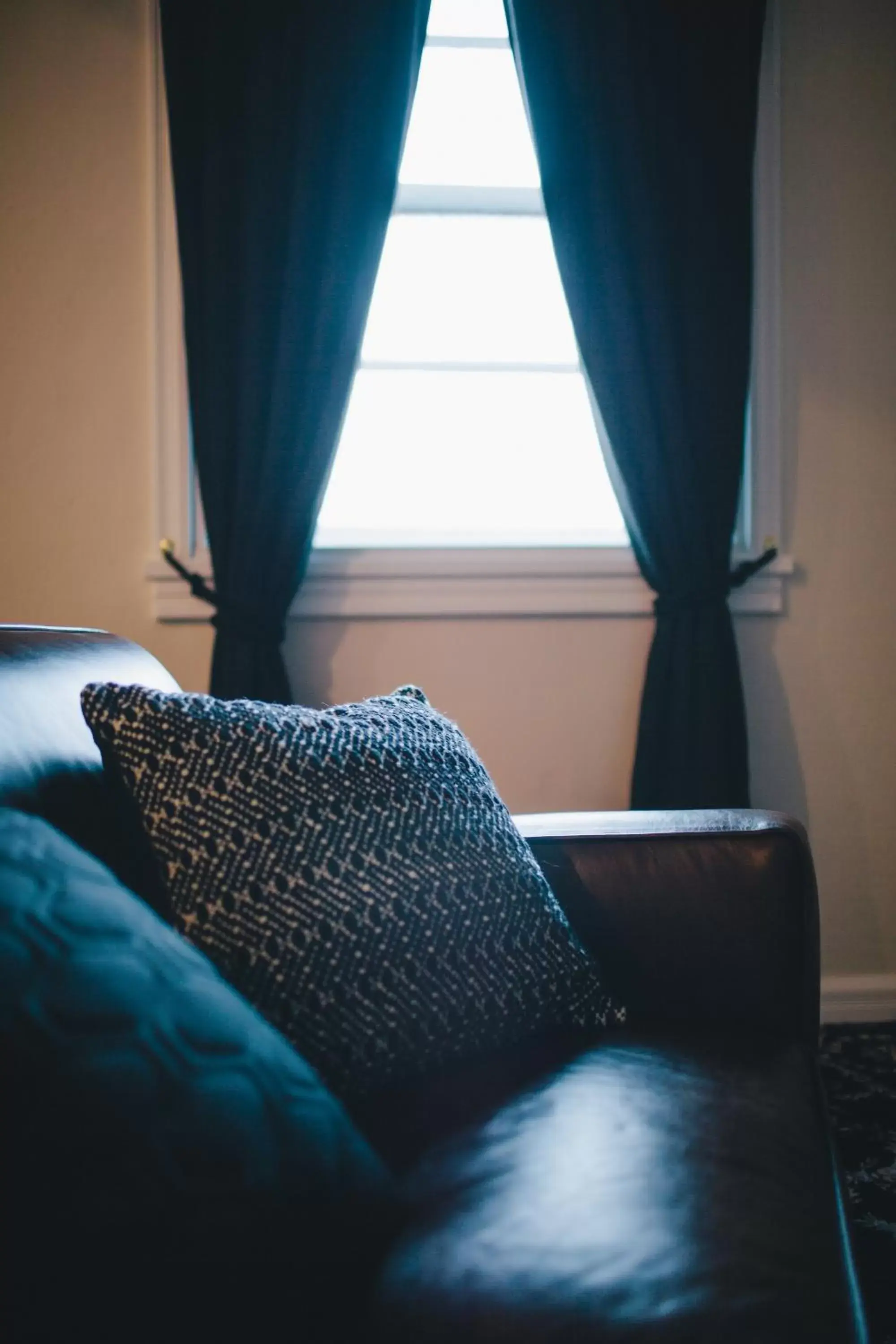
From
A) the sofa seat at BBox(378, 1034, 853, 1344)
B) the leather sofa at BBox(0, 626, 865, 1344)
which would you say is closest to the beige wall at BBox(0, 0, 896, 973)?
the leather sofa at BBox(0, 626, 865, 1344)

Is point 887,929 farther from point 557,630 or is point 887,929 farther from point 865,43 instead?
point 865,43

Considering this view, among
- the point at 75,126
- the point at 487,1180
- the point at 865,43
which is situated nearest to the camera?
the point at 487,1180

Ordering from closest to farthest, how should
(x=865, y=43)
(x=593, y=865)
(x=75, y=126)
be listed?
(x=593, y=865) < (x=75, y=126) < (x=865, y=43)

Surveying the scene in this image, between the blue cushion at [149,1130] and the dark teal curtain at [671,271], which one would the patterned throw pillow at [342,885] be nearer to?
the blue cushion at [149,1130]

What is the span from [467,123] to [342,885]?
1979 millimetres

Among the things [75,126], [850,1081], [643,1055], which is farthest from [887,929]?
[75,126]

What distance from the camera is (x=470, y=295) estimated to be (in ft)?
7.06

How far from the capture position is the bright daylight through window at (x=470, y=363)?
211 centimetres

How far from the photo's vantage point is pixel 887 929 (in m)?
2.14

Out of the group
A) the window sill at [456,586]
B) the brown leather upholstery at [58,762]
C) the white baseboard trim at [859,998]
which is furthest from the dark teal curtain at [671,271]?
the brown leather upholstery at [58,762]

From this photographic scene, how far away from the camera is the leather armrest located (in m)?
1.02

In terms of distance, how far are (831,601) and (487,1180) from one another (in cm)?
179

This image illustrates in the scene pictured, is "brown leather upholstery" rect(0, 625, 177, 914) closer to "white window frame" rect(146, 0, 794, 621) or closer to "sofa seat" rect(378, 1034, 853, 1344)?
"sofa seat" rect(378, 1034, 853, 1344)

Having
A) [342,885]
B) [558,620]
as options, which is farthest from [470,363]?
[342,885]
